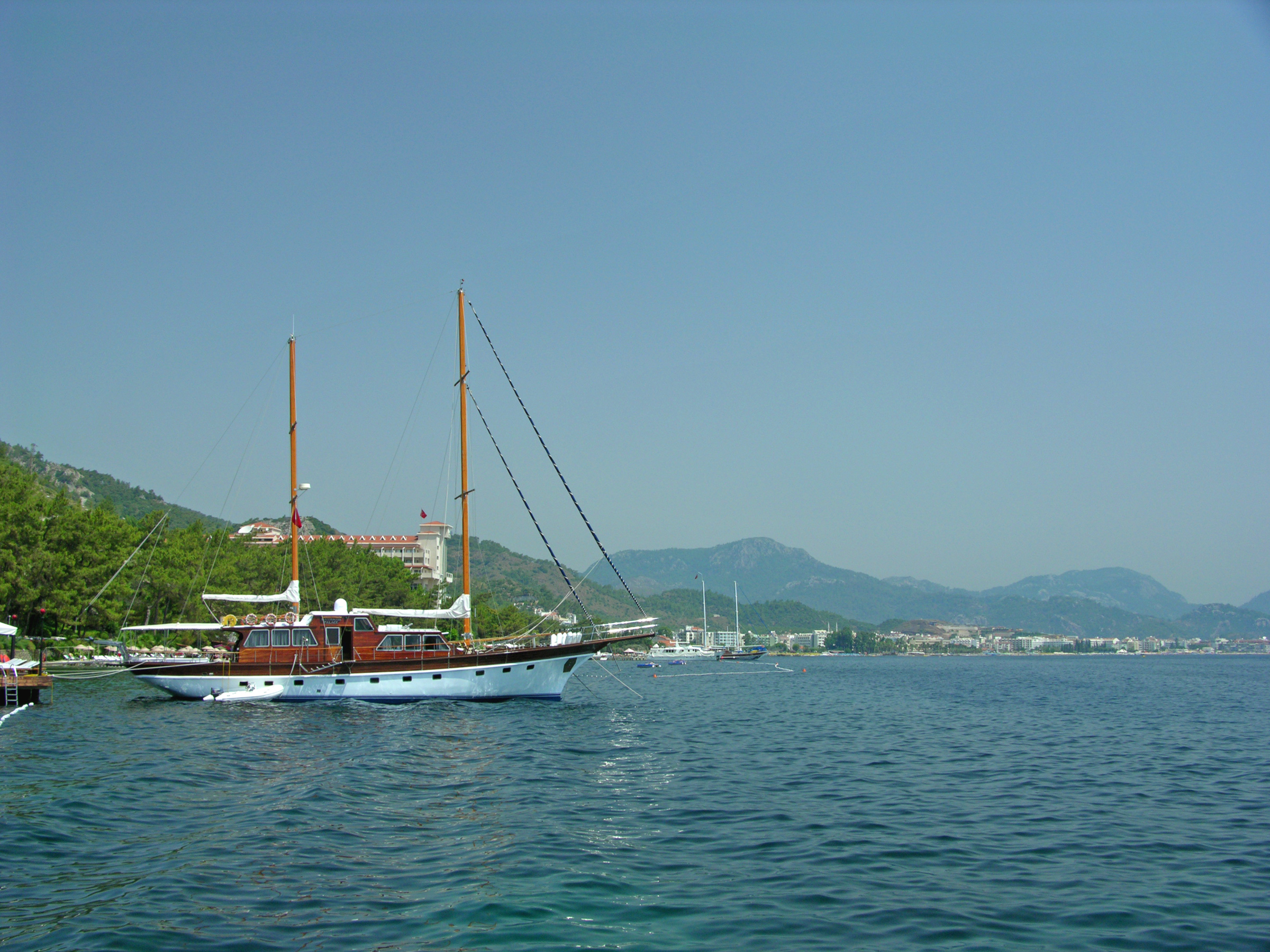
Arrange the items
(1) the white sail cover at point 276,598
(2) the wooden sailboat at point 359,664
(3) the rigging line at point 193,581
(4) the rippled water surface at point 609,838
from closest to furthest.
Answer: (4) the rippled water surface at point 609,838
(2) the wooden sailboat at point 359,664
(1) the white sail cover at point 276,598
(3) the rigging line at point 193,581

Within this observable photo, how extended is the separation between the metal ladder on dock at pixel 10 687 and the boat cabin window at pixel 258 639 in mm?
8848

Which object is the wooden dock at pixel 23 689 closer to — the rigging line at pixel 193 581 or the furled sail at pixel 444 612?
the furled sail at pixel 444 612

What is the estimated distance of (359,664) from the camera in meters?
39.8

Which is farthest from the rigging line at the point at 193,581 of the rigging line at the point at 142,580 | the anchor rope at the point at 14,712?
the anchor rope at the point at 14,712

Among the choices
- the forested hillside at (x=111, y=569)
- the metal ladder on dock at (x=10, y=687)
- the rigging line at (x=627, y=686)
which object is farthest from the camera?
the forested hillside at (x=111, y=569)

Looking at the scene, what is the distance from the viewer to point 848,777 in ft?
76.6

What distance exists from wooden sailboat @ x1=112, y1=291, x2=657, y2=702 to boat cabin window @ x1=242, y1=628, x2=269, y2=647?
1.4 inches

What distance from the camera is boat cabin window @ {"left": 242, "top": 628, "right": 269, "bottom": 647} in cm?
4056

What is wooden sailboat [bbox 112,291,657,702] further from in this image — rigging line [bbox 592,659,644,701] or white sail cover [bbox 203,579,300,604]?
rigging line [bbox 592,659,644,701]

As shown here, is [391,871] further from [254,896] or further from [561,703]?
[561,703]

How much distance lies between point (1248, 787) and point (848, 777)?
1066cm

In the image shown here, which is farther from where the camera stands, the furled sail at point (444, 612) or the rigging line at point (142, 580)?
the rigging line at point (142, 580)

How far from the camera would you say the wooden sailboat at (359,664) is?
1570 inches

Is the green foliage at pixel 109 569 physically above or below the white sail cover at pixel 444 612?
above
